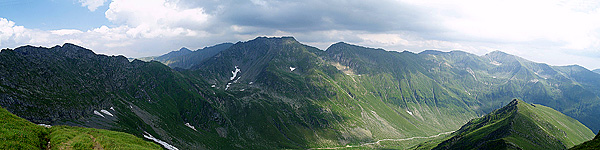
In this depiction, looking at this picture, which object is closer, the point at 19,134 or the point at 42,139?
the point at 19,134

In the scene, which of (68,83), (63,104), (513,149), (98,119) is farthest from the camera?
(68,83)

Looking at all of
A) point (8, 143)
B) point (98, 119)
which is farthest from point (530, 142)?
point (98, 119)

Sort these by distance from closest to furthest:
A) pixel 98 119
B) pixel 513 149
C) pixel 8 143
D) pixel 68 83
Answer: pixel 8 143, pixel 513 149, pixel 98 119, pixel 68 83

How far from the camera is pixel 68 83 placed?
188 metres

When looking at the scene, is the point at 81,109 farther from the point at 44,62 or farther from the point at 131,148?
the point at 131,148

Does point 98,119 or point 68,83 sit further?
point 68,83

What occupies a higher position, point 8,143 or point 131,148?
point 8,143

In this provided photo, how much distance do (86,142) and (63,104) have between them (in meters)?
155

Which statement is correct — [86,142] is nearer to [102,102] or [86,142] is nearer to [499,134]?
[102,102]

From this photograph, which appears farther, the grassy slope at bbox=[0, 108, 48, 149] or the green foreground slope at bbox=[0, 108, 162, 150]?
Answer: the green foreground slope at bbox=[0, 108, 162, 150]

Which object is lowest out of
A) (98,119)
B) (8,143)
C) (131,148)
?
(98,119)

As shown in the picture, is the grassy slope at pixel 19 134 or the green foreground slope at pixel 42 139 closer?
the grassy slope at pixel 19 134

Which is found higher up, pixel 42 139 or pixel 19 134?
pixel 19 134

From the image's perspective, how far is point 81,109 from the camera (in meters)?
166
